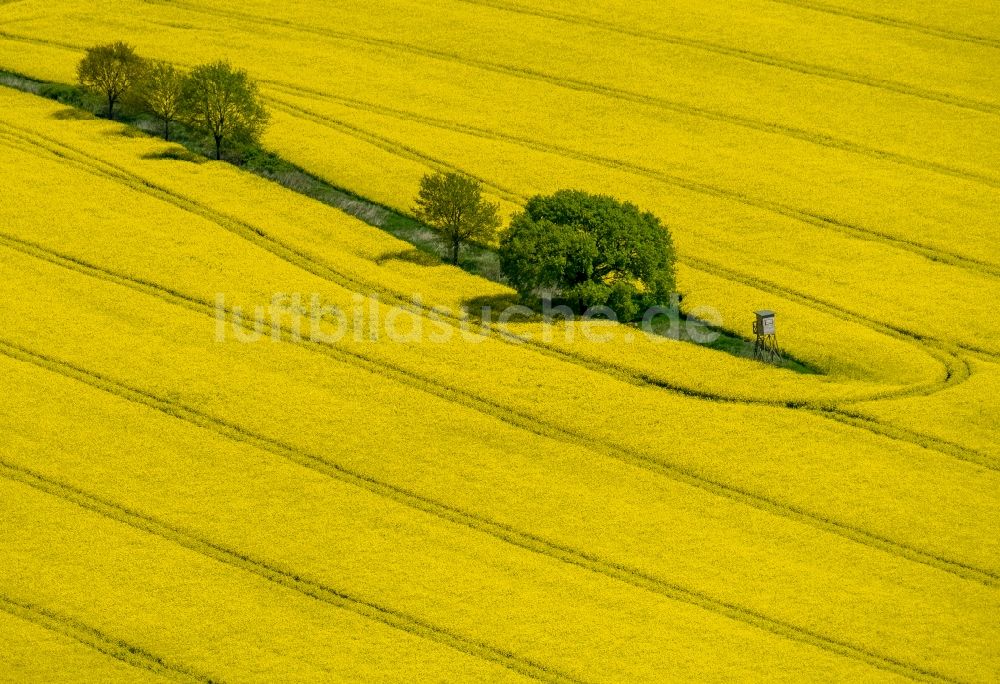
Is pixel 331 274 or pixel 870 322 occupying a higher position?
pixel 870 322

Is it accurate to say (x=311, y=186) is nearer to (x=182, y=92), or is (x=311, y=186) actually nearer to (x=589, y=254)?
(x=182, y=92)

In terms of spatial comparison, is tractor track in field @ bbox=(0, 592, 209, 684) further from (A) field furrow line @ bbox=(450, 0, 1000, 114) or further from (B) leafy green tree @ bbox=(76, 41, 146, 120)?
(A) field furrow line @ bbox=(450, 0, 1000, 114)

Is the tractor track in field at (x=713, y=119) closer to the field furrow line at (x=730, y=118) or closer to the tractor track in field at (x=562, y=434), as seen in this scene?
the field furrow line at (x=730, y=118)

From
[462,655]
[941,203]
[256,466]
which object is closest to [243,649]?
[462,655]

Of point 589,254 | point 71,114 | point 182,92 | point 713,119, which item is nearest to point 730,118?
point 713,119

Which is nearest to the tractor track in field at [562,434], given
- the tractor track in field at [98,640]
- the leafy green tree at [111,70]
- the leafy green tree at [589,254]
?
the leafy green tree at [589,254]

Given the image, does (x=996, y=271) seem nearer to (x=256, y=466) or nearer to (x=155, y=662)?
(x=256, y=466)
